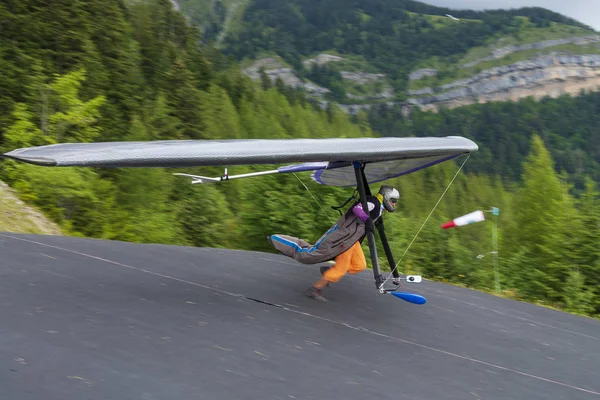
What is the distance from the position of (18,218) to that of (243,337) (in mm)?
10997

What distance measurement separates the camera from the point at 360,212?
7.53 metres

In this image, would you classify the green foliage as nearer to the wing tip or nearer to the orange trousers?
the orange trousers

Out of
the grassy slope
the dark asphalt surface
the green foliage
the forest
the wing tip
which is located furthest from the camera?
the green foliage

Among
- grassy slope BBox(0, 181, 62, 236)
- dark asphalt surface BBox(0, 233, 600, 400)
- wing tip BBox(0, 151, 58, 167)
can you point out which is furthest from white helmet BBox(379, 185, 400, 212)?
grassy slope BBox(0, 181, 62, 236)

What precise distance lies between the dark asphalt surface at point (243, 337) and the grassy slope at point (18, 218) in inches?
201

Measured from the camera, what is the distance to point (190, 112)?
56.0 m

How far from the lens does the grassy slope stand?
13.9 metres

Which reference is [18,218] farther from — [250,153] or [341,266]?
[250,153]

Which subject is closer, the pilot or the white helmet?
the pilot

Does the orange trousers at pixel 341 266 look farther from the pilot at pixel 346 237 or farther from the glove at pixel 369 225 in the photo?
the glove at pixel 369 225

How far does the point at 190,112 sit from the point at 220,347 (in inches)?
2053

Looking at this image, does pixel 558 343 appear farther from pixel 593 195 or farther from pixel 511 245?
pixel 511 245

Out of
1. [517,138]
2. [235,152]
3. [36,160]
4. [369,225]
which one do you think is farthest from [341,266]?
Answer: [517,138]

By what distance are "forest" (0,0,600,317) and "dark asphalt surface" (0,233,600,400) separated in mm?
1820
